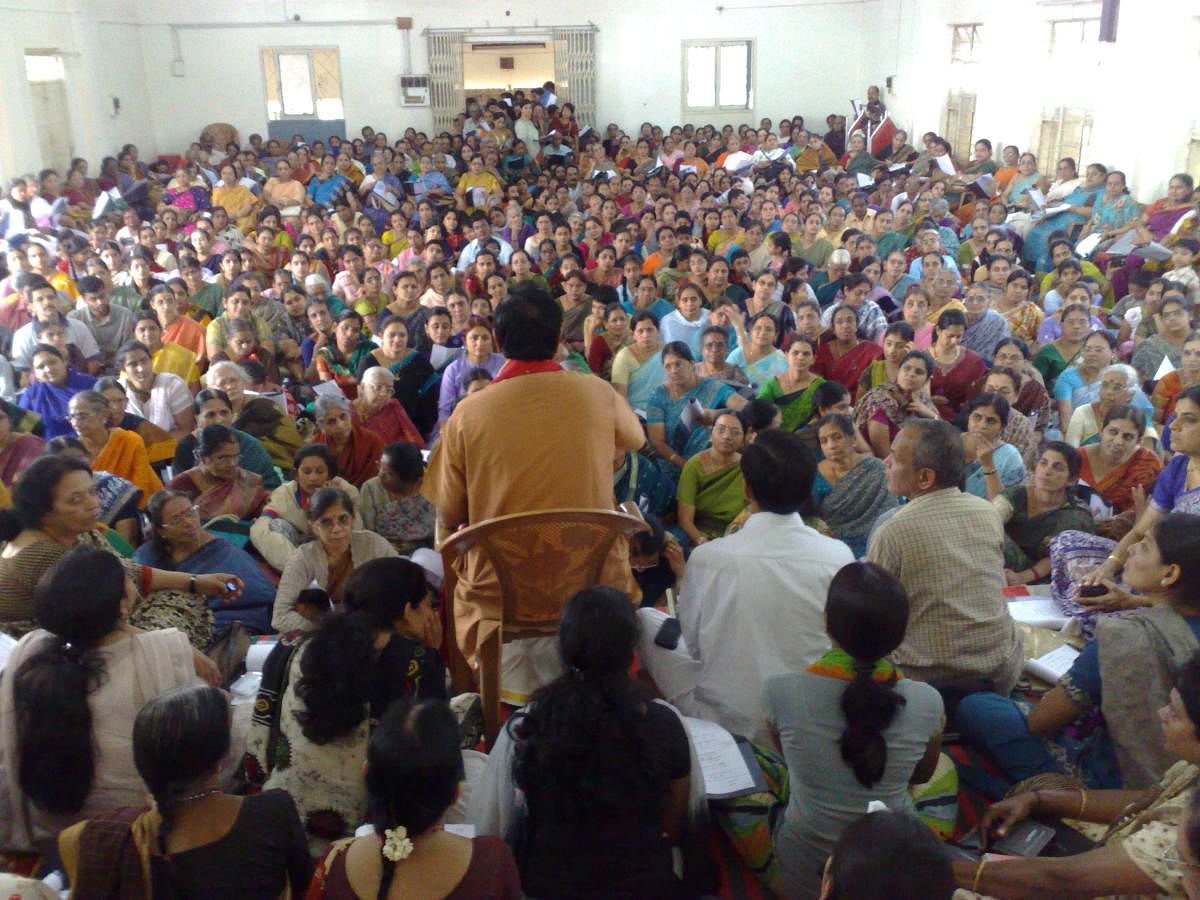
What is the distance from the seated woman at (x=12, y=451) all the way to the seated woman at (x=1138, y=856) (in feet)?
10.5

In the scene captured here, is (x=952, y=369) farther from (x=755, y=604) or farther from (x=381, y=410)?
(x=755, y=604)

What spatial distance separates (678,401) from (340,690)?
2710 millimetres

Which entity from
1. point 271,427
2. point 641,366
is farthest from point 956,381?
point 271,427

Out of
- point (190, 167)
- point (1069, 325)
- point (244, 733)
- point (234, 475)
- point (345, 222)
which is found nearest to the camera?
point (244, 733)

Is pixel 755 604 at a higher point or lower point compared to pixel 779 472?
lower

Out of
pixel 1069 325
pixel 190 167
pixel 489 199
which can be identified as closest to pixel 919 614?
pixel 1069 325

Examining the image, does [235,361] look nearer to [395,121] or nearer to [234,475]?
[234,475]

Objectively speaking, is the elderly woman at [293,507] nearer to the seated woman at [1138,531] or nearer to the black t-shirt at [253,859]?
the black t-shirt at [253,859]

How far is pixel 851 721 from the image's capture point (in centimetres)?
167

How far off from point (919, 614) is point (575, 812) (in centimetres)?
108

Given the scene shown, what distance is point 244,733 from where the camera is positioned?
7.32 feet

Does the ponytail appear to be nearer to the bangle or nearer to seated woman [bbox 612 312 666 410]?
the bangle

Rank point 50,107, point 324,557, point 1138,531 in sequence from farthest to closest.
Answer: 1. point 50,107
2. point 1138,531
3. point 324,557

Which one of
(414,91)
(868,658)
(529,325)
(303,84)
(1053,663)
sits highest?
(303,84)
